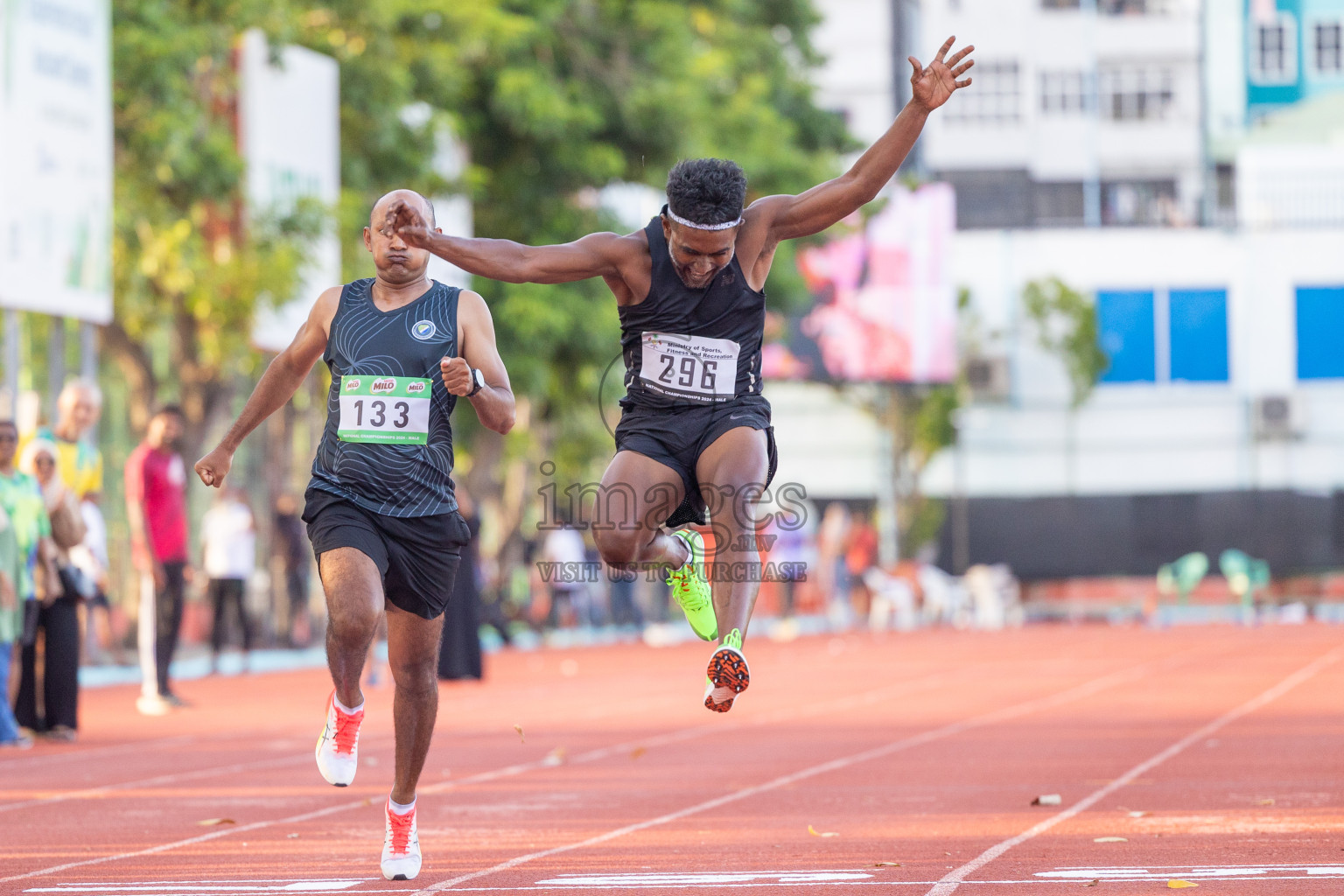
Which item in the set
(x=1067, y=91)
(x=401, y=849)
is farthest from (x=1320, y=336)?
(x=401, y=849)

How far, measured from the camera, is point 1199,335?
157 feet

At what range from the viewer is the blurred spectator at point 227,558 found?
20703 mm

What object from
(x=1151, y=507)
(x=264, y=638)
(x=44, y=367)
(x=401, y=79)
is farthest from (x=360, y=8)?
(x=1151, y=507)

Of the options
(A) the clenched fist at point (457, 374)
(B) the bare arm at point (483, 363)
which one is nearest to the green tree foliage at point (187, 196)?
(B) the bare arm at point (483, 363)

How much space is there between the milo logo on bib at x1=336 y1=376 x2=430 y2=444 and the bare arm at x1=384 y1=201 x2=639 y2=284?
441mm

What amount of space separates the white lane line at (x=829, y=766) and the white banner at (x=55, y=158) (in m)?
7.26

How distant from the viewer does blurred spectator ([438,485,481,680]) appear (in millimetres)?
17375

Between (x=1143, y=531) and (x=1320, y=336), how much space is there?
6.07m

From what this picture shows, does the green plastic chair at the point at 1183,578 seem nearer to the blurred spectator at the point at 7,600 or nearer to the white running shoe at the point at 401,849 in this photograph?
the blurred spectator at the point at 7,600

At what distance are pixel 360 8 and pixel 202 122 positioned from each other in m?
3.04

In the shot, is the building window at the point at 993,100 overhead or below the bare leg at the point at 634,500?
overhead

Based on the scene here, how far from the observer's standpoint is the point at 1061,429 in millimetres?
48844

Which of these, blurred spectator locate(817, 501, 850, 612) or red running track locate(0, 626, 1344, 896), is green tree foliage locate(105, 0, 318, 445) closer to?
red running track locate(0, 626, 1344, 896)

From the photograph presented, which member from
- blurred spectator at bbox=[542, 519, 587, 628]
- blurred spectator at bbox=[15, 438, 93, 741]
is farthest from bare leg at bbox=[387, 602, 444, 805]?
blurred spectator at bbox=[542, 519, 587, 628]
